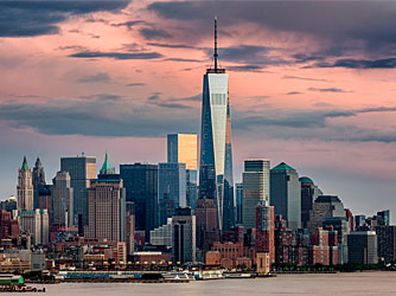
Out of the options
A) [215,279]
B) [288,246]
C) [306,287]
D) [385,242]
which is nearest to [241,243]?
[288,246]

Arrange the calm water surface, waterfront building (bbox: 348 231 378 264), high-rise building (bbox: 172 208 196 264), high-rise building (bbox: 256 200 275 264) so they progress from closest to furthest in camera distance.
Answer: the calm water surface → high-rise building (bbox: 256 200 275 264) → high-rise building (bbox: 172 208 196 264) → waterfront building (bbox: 348 231 378 264)

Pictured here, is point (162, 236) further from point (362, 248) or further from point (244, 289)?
point (244, 289)

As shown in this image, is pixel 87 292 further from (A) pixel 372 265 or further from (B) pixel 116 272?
(A) pixel 372 265

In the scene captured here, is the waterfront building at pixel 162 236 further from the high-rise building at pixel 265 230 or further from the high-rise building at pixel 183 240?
the high-rise building at pixel 265 230

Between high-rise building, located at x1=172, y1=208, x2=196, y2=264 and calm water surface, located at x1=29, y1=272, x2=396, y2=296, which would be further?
high-rise building, located at x1=172, y1=208, x2=196, y2=264

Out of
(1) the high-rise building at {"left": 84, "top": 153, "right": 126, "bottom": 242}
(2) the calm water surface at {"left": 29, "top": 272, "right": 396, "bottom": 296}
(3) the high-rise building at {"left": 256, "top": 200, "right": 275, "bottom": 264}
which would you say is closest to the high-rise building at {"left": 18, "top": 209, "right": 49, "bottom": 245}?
(1) the high-rise building at {"left": 84, "top": 153, "right": 126, "bottom": 242}

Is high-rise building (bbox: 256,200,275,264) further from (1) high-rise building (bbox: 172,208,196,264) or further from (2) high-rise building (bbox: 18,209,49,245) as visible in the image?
(2) high-rise building (bbox: 18,209,49,245)

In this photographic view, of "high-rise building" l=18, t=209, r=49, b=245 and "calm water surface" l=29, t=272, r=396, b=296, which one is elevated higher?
"high-rise building" l=18, t=209, r=49, b=245
